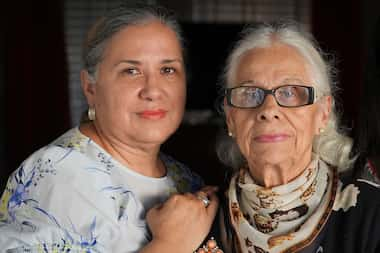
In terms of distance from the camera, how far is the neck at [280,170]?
5.20ft

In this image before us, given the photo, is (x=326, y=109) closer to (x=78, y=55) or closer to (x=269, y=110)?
(x=269, y=110)

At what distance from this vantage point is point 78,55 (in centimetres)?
551

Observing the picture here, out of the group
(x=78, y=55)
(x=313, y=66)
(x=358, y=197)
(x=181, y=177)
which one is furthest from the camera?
(x=78, y=55)

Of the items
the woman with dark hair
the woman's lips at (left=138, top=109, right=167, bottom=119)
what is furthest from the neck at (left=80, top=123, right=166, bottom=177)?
the woman's lips at (left=138, top=109, right=167, bottom=119)

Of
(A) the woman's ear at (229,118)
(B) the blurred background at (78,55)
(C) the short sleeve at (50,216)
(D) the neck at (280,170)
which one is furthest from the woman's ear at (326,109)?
(B) the blurred background at (78,55)

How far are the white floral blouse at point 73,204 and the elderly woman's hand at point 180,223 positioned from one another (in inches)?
3.3

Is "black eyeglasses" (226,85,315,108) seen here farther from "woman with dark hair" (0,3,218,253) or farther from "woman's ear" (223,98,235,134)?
"woman with dark hair" (0,3,218,253)

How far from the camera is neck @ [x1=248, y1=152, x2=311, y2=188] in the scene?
62.4 inches

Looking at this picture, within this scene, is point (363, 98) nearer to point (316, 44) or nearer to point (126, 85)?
point (316, 44)

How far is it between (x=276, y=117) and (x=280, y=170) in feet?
0.51

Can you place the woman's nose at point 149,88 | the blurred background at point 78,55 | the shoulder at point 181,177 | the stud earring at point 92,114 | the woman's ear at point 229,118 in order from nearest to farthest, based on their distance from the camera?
the woman's ear at point 229,118
the woman's nose at point 149,88
the stud earring at point 92,114
the shoulder at point 181,177
the blurred background at point 78,55

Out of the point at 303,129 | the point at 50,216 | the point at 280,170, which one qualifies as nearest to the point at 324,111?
the point at 303,129

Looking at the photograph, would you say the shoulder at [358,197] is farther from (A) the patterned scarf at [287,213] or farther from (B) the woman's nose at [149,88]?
(B) the woman's nose at [149,88]

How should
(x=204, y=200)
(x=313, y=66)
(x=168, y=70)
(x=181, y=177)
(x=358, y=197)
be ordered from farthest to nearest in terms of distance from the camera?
(x=181, y=177) → (x=168, y=70) → (x=204, y=200) → (x=313, y=66) → (x=358, y=197)
